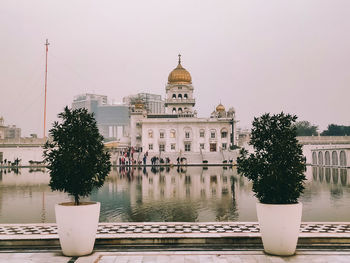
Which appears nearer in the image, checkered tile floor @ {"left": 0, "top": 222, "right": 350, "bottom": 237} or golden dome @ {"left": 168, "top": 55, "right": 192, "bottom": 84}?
checkered tile floor @ {"left": 0, "top": 222, "right": 350, "bottom": 237}

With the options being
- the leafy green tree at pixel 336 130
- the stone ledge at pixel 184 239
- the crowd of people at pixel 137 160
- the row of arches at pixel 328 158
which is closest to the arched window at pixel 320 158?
the row of arches at pixel 328 158

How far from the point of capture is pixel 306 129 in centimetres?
9375

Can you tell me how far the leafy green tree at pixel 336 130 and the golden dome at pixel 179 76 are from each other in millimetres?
36991

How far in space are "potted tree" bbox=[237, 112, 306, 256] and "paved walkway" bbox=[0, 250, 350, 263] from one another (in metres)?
0.34

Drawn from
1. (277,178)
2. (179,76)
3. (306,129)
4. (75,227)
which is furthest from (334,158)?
(306,129)

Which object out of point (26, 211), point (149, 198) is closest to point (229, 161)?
point (149, 198)

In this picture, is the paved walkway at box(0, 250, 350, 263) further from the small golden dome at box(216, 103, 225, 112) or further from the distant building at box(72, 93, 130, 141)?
the distant building at box(72, 93, 130, 141)

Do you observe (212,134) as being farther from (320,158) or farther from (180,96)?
A: (320,158)

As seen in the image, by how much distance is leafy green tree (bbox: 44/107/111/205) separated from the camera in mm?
7438

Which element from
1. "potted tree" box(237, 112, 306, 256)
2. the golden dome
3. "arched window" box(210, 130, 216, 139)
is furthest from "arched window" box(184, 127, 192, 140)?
"potted tree" box(237, 112, 306, 256)

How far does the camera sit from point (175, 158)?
169 feet

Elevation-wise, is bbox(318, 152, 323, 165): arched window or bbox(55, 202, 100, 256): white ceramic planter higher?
bbox(318, 152, 323, 165): arched window

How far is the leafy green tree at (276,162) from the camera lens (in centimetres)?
722

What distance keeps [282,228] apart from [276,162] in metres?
1.32
